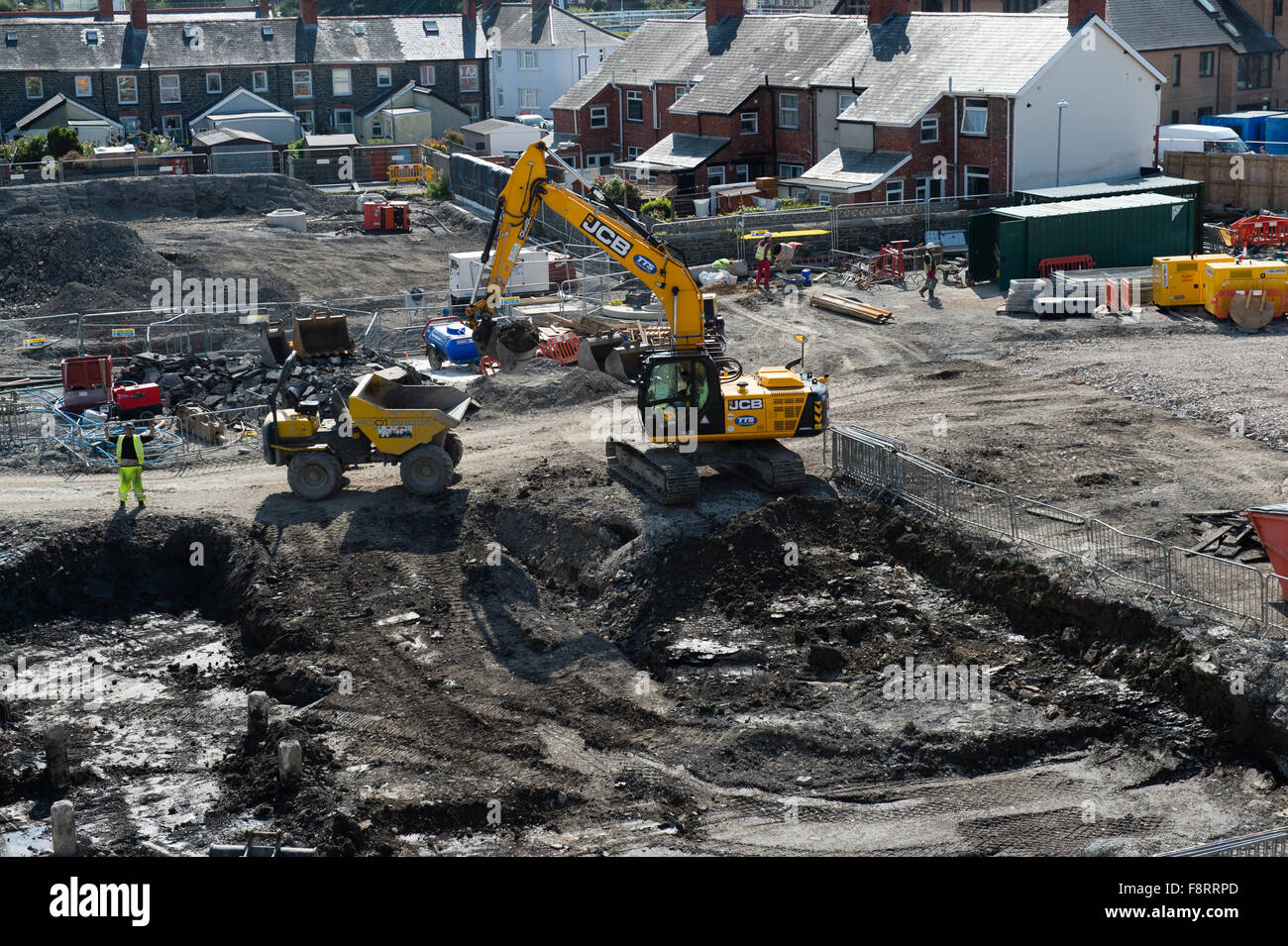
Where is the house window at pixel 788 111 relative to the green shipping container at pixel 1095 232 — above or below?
above

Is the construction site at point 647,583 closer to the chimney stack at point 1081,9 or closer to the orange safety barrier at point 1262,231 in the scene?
the orange safety barrier at point 1262,231

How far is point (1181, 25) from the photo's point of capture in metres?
61.2

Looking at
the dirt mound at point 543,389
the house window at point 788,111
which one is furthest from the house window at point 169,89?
the dirt mound at point 543,389

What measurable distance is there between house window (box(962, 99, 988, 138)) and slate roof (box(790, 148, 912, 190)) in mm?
2227

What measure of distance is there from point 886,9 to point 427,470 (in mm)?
35661

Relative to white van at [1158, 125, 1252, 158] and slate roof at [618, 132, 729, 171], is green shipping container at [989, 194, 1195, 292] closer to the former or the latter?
slate roof at [618, 132, 729, 171]

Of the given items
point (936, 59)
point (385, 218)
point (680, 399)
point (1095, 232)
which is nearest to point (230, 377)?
point (680, 399)

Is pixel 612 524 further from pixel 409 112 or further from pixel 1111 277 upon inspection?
pixel 409 112

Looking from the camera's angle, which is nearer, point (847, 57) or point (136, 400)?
point (136, 400)

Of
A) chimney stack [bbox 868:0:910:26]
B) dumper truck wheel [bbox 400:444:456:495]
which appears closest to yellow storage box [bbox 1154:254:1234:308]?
dumper truck wheel [bbox 400:444:456:495]

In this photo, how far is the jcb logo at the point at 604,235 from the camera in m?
25.3

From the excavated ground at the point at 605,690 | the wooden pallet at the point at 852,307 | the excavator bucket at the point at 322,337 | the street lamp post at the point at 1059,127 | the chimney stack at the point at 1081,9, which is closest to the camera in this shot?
the excavated ground at the point at 605,690

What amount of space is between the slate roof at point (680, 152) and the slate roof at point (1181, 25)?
1546cm

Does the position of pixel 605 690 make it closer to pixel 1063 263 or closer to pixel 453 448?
pixel 453 448
